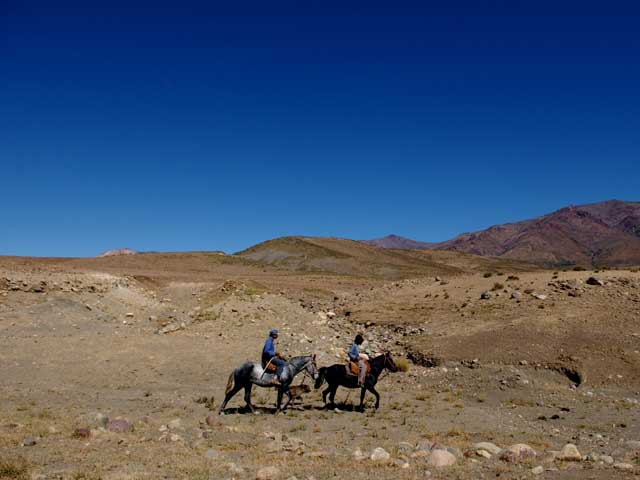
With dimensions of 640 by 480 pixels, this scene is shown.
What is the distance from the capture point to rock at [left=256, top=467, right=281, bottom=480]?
899cm

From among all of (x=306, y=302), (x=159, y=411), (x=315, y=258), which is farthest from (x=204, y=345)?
(x=315, y=258)

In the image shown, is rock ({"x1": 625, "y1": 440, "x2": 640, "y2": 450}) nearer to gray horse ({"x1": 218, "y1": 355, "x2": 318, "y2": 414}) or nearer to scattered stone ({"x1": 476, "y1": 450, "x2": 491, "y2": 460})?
scattered stone ({"x1": 476, "y1": 450, "x2": 491, "y2": 460})

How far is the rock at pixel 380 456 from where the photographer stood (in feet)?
33.6

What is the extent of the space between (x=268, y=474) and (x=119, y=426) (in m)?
5.23

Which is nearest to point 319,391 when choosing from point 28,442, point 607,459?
point 28,442

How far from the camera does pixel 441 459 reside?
10.2 metres

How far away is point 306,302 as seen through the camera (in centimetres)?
4381

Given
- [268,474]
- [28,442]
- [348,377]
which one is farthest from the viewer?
[348,377]

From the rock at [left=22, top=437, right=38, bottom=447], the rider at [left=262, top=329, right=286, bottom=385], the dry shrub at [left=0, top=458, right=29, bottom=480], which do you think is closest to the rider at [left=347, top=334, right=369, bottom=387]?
the rider at [left=262, top=329, right=286, bottom=385]

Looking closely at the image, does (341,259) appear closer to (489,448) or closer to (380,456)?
(489,448)

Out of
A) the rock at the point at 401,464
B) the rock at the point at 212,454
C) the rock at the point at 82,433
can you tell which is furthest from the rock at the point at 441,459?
Result: the rock at the point at 82,433

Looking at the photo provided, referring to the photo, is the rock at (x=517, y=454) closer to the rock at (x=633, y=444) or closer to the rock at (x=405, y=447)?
the rock at (x=405, y=447)

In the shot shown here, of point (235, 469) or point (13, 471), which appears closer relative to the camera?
point (13, 471)

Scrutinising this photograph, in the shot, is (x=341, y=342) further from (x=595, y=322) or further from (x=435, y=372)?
(x=595, y=322)
